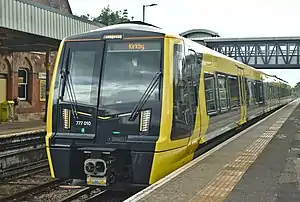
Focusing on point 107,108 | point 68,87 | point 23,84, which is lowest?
point 107,108

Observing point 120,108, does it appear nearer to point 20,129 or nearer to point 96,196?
point 96,196

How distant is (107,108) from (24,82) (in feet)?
63.1

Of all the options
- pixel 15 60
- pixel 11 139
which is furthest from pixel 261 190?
pixel 15 60

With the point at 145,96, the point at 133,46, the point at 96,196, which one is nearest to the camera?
the point at 145,96

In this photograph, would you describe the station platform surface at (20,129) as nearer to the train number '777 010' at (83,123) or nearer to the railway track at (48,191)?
the railway track at (48,191)

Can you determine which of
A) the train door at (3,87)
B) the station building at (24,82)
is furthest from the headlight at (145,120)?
the train door at (3,87)

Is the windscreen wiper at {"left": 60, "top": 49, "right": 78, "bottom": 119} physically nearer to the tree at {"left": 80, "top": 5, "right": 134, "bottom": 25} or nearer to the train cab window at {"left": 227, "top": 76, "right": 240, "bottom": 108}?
the train cab window at {"left": 227, "top": 76, "right": 240, "bottom": 108}

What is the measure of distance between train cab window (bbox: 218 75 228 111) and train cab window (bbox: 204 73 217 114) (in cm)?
74

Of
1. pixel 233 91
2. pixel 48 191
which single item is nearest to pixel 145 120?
pixel 48 191

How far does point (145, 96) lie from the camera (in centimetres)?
766

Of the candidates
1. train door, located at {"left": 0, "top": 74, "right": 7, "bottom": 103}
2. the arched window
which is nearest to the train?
train door, located at {"left": 0, "top": 74, "right": 7, "bottom": 103}

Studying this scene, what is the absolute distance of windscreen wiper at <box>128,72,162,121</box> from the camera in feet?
24.8

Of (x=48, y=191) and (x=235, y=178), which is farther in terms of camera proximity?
(x=48, y=191)

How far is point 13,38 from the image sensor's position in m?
18.3
